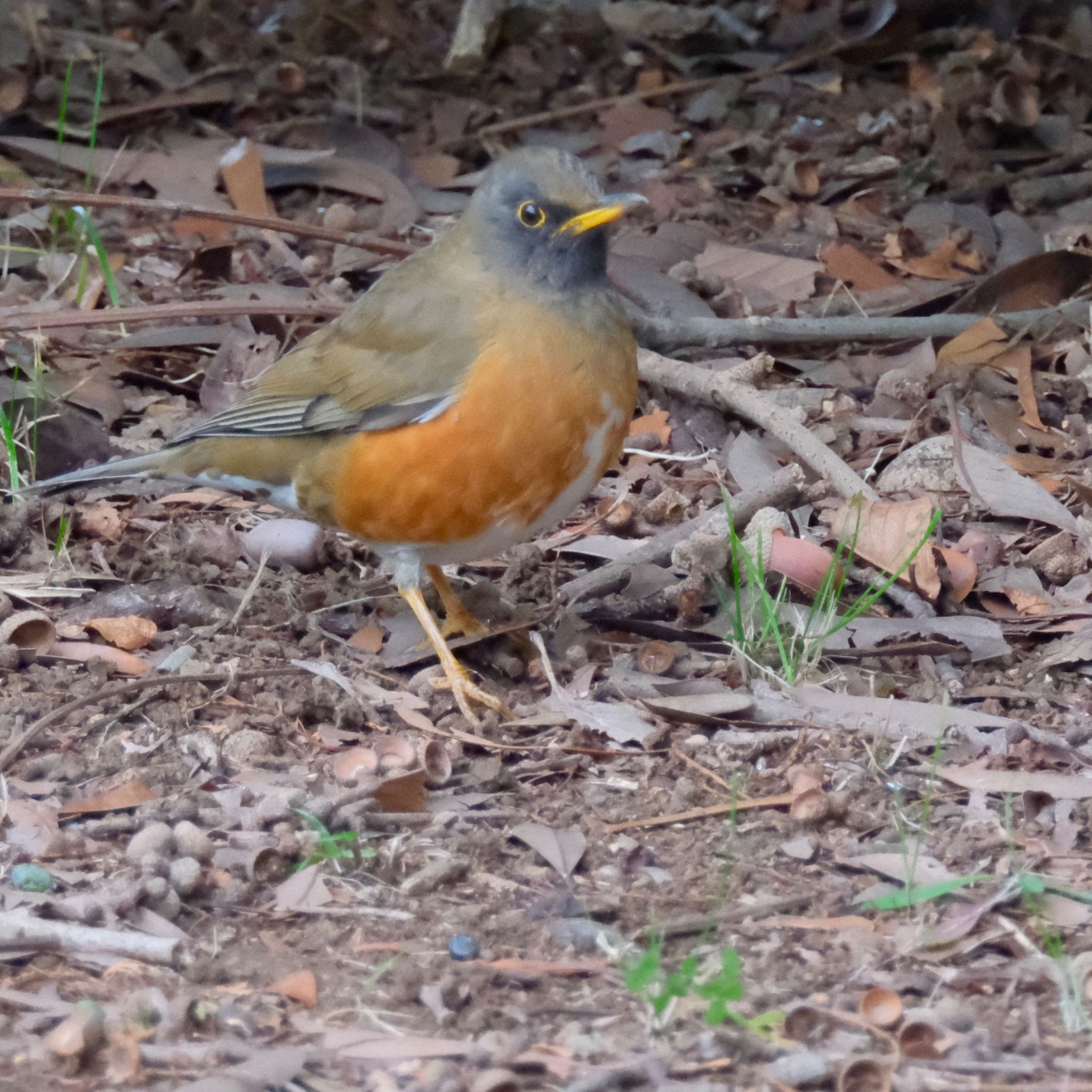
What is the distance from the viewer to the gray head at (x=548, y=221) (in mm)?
4293

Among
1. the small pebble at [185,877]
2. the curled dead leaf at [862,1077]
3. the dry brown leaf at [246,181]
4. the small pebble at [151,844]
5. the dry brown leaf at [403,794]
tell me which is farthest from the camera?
the dry brown leaf at [246,181]

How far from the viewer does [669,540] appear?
4.85 meters

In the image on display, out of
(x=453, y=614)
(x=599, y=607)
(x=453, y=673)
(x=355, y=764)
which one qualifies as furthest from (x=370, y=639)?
(x=355, y=764)

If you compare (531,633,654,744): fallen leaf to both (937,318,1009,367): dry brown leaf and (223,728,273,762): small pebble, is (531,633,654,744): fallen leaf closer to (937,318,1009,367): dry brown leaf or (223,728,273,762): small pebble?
(223,728,273,762): small pebble

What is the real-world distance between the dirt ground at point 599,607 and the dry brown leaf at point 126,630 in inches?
0.7

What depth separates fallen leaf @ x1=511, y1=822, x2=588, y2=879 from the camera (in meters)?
3.40

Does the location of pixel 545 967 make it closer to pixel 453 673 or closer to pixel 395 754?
pixel 395 754

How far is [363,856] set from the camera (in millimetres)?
3371

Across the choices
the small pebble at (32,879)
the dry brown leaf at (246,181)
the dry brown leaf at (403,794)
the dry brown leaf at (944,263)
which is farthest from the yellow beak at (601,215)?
the dry brown leaf at (246,181)

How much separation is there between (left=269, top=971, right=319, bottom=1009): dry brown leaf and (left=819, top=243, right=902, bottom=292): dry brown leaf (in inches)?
168

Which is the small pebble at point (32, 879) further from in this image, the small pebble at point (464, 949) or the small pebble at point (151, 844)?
the small pebble at point (464, 949)

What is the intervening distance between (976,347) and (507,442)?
7.90 feet

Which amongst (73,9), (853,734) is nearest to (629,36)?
(73,9)

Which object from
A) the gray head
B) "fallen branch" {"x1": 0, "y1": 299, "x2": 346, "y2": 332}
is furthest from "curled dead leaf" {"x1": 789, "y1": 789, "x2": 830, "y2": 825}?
"fallen branch" {"x1": 0, "y1": 299, "x2": 346, "y2": 332}
